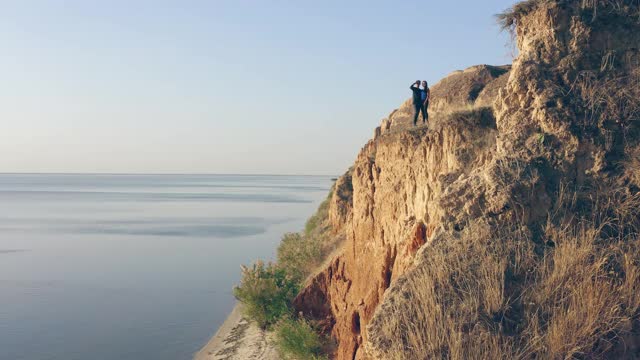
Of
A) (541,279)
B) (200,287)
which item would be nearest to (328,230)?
→ (200,287)

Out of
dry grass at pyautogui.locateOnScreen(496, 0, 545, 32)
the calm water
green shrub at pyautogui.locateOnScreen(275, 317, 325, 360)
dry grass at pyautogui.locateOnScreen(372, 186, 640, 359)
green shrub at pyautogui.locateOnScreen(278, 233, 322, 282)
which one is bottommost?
the calm water

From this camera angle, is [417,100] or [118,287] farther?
[118,287]

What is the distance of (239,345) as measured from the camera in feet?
58.3

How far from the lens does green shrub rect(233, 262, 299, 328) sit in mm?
18219

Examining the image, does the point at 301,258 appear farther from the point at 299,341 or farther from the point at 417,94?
the point at 417,94

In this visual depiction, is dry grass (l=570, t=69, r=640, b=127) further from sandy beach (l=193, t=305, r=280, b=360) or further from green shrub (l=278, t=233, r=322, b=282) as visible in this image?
green shrub (l=278, t=233, r=322, b=282)

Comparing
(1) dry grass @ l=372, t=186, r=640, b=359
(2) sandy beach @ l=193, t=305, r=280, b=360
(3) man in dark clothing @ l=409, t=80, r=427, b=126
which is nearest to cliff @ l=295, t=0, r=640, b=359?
(1) dry grass @ l=372, t=186, r=640, b=359

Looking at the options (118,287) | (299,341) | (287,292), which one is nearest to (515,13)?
(299,341)

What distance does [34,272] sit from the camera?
3300cm

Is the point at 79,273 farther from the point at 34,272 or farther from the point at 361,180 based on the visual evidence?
the point at 361,180

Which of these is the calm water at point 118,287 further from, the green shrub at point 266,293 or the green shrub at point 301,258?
the green shrub at point 301,258

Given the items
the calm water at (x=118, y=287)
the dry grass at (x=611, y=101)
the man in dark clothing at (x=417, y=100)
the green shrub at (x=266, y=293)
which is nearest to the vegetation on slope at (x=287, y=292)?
the green shrub at (x=266, y=293)

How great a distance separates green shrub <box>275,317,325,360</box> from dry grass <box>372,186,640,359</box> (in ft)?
21.7

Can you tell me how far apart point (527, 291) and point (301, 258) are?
1441 centimetres
